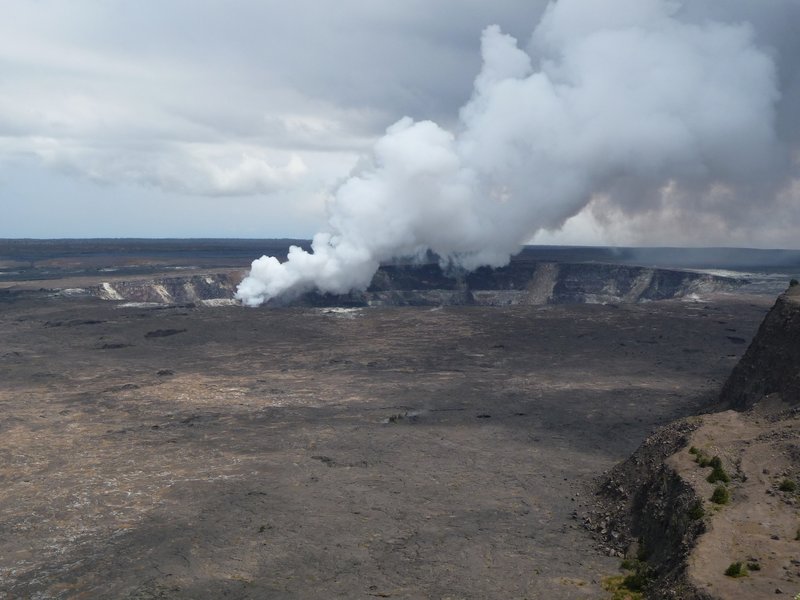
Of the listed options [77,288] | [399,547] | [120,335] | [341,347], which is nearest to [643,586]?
[399,547]

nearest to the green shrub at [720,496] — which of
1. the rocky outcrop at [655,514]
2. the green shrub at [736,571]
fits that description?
the rocky outcrop at [655,514]

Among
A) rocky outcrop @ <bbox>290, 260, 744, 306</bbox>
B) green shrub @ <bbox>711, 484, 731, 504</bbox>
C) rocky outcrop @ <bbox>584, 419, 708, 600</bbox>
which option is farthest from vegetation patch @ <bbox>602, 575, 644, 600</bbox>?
rocky outcrop @ <bbox>290, 260, 744, 306</bbox>

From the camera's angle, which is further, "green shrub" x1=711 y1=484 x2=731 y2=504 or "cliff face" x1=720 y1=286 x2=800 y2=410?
"cliff face" x1=720 y1=286 x2=800 y2=410

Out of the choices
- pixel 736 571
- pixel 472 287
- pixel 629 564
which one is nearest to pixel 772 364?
pixel 629 564

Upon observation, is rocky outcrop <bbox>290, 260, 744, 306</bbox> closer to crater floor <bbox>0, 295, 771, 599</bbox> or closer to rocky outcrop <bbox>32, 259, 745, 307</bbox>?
rocky outcrop <bbox>32, 259, 745, 307</bbox>

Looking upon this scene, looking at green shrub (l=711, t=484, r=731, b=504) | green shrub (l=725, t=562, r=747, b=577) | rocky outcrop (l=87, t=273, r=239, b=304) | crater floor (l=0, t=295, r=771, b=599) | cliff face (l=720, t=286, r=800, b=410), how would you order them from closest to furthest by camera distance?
green shrub (l=725, t=562, r=747, b=577), green shrub (l=711, t=484, r=731, b=504), crater floor (l=0, t=295, r=771, b=599), cliff face (l=720, t=286, r=800, b=410), rocky outcrop (l=87, t=273, r=239, b=304)

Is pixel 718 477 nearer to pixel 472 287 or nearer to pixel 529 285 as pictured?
pixel 472 287

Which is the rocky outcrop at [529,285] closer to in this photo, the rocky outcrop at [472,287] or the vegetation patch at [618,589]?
the rocky outcrop at [472,287]
